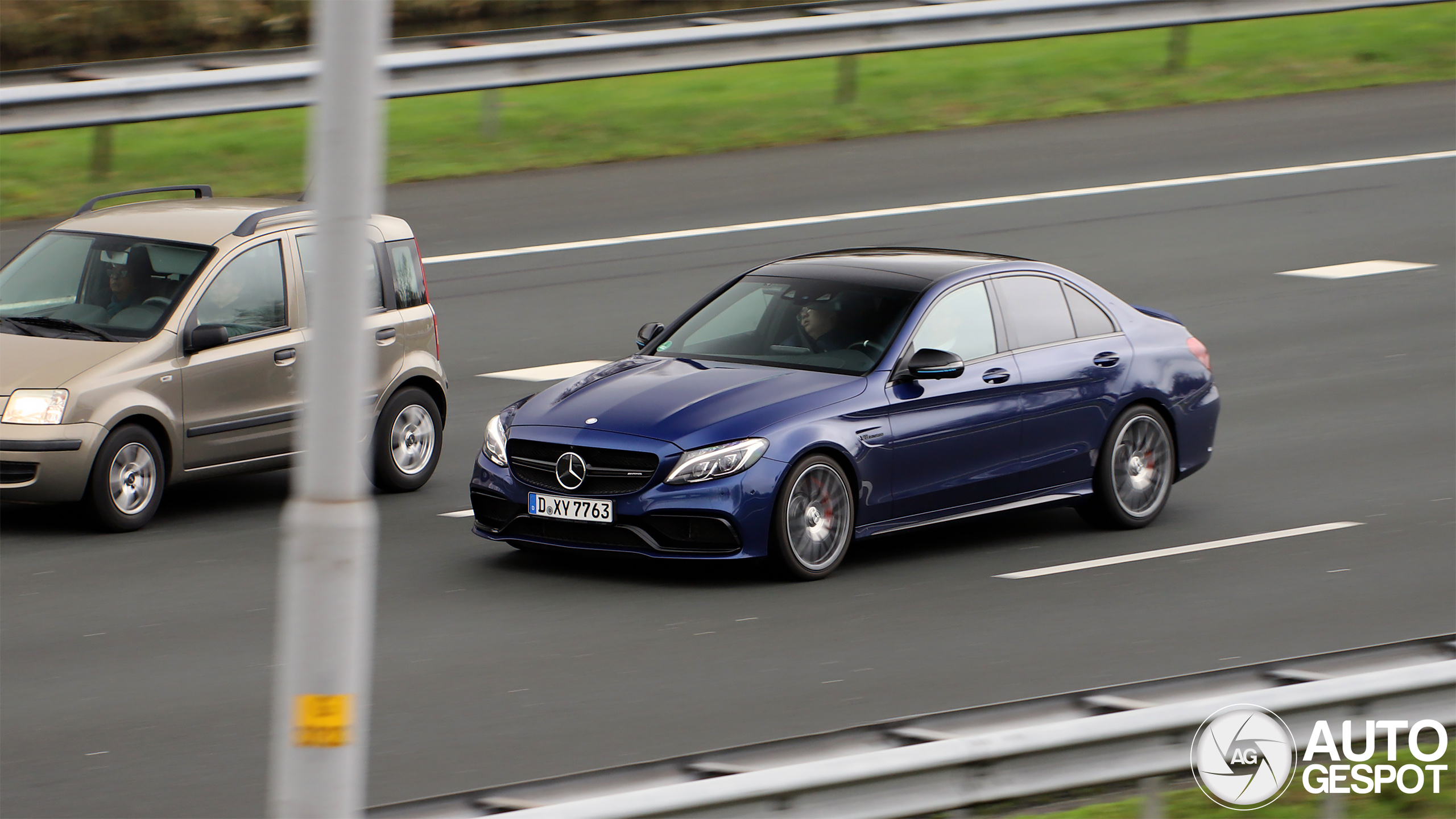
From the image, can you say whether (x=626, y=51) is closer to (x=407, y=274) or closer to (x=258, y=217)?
(x=407, y=274)

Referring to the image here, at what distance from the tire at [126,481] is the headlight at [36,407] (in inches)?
11.6

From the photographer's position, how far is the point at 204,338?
40.4ft

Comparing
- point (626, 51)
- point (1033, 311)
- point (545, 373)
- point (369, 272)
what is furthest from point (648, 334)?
point (626, 51)

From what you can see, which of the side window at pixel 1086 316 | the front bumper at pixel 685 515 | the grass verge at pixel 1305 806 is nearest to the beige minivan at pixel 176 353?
the front bumper at pixel 685 515

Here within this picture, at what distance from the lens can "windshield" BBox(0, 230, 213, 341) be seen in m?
12.3

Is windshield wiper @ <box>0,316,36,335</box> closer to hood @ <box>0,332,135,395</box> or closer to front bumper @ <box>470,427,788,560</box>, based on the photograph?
hood @ <box>0,332,135,395</box>

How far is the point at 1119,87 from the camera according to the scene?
81.3ft

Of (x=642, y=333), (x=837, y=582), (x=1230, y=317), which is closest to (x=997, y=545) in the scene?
(x=837, y=582)

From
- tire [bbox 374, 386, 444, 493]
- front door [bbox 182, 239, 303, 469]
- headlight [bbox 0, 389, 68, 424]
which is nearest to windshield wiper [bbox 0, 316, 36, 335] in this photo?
headlight [bbox 0, 389, 68, 424]

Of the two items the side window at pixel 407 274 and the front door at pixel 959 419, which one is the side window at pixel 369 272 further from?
the front door at pixel 959 419

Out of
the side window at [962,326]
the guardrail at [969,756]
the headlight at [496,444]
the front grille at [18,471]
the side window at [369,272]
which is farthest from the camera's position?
the side window at [369,272]

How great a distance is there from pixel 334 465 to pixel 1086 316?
8.20 meters

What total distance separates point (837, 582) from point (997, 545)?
1405 millimetres

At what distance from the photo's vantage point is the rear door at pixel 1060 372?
1213 cm
